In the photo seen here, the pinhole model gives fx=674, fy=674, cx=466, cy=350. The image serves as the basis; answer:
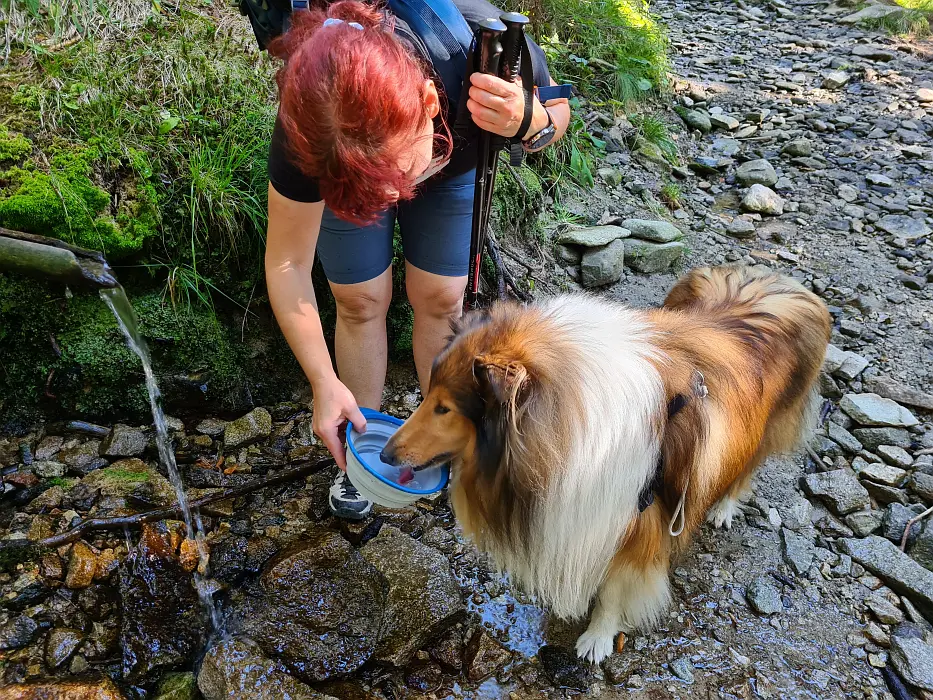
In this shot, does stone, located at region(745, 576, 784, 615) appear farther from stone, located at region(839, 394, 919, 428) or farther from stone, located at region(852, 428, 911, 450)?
stone, located at region(839, 394, 919, 428)

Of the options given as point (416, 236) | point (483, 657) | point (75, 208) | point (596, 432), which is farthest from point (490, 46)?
point (75, 208)

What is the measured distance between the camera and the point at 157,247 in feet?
10.3

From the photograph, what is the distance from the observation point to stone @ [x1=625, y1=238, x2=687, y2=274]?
439 centimetres

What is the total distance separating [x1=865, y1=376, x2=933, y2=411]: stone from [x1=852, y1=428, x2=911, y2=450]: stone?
0.28 m

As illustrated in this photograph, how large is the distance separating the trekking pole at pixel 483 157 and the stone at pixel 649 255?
6.65 ft

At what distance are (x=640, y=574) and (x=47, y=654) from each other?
1945mm

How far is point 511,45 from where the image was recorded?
177 cm

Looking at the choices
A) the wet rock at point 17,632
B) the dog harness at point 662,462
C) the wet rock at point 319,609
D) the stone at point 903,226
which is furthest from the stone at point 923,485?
the wet rock at point 17,632

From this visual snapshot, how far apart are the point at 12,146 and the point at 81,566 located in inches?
72.5

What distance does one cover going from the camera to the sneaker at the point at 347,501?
2.78 metres

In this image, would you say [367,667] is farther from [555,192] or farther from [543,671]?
[555,192]

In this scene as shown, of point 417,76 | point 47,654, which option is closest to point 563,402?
point 417,76

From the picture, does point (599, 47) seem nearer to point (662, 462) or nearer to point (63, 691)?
point (662, 462)

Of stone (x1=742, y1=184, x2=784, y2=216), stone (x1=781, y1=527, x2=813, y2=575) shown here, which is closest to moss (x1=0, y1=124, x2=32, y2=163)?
stone (x1=781, y1=527, x2=813, y2=575)
